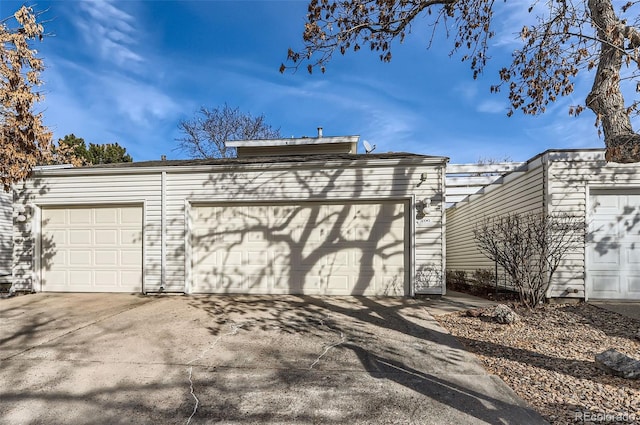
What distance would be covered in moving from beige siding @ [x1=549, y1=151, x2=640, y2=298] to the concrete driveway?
326 cm

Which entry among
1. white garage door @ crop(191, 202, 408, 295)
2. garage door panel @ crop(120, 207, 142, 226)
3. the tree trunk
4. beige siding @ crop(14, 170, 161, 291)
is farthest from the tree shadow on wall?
the tree trunk

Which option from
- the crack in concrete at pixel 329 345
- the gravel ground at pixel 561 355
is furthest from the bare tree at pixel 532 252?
the crack in concrete at pixel 329 345

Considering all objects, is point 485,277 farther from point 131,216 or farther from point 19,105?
point 19,105

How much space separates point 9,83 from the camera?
717 centimetres

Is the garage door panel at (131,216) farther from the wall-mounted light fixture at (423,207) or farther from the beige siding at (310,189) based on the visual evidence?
the wall-mounted light fixture at (423,207)

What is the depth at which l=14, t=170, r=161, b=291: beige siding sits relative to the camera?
826 centimetres

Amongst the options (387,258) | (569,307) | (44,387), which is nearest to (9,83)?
(44,387)

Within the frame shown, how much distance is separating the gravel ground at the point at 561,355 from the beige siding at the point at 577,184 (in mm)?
624

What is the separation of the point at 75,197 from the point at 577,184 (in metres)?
11.2

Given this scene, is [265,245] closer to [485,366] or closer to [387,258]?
[387,258]

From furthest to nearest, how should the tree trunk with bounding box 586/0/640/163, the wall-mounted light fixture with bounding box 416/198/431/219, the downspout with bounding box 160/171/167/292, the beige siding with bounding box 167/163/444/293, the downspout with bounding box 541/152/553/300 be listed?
1. the downspout with bounding box 160/171/167/292
2. the beige siding with bounding box 167/163/444/293
3. the wall-mounted light fixture with bounding box 416/198/431/219
4. the downspout with bounding box 541/152/553/300
5. the tree trunk with bounding box 586/0/640/163

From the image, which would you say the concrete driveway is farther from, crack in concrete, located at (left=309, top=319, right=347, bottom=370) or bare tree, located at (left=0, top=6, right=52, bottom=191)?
bare tree, located at (left=0, top=6, right=52, bottom=191)

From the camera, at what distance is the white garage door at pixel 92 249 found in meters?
8.25

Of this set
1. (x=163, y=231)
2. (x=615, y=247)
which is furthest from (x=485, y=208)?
(x=163, y=231)
